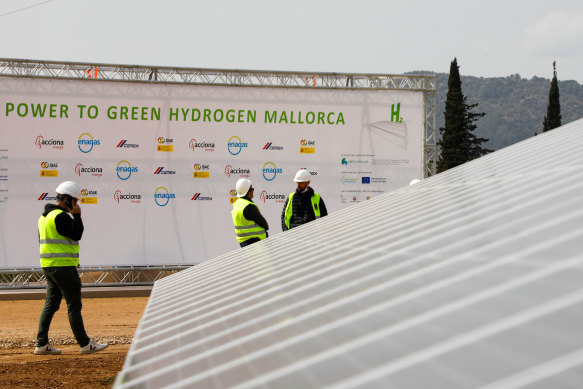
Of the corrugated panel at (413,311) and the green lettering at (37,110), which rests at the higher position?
the green lettering at (37,110)

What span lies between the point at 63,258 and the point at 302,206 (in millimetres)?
3009

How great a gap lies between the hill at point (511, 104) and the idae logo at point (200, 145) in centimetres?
13527

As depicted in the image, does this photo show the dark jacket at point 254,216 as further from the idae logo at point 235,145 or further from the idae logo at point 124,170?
the idae logo at point 124,170

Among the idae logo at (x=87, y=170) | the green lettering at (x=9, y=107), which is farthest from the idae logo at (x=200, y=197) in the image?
the green lettering at (x=9, y=107)

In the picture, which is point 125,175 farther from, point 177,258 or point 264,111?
point 264,111

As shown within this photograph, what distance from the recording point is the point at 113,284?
43.5ft

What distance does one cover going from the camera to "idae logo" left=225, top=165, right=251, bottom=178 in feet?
44.3

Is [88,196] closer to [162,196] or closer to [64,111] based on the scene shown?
[162,196]

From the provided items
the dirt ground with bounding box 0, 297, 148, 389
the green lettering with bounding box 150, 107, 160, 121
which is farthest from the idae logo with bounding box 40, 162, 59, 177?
the dirt ground with bounding box 0, 297, 148, 389

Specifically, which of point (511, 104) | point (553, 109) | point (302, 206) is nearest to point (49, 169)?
point (302, 206)

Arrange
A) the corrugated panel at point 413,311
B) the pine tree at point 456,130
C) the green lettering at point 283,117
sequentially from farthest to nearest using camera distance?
the pine tree at point 456,130 → the green lettering at point 283,117 → the corrugated panel at point 413,311

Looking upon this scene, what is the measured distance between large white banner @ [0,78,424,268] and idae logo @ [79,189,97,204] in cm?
2

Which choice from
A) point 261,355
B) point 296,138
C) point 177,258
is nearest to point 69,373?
point 261,355

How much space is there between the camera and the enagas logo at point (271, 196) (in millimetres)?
13536
